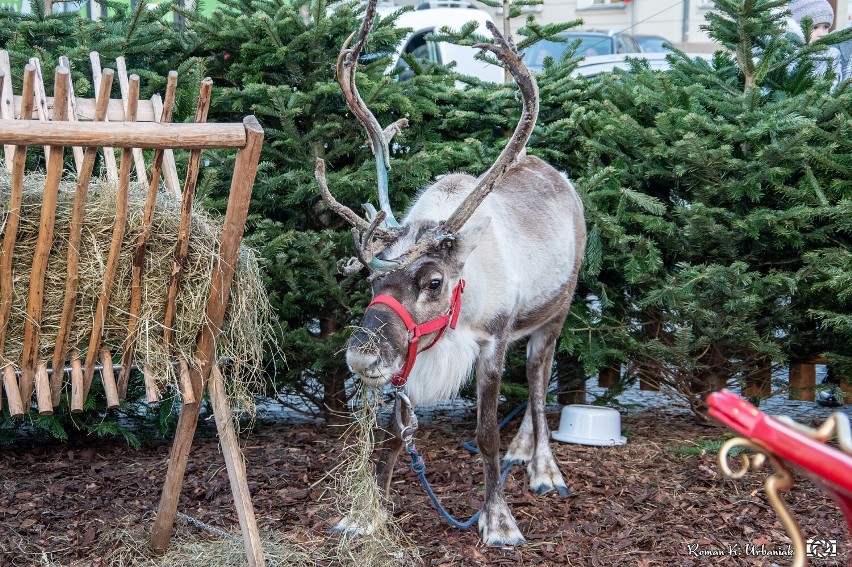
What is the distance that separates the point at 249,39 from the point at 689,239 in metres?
3.04

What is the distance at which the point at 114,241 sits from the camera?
10.4 ft

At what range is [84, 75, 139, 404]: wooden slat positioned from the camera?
3.12 metres

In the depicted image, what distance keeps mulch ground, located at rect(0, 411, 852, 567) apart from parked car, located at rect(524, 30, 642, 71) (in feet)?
27.6

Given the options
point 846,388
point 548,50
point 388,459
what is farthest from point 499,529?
point 548,50

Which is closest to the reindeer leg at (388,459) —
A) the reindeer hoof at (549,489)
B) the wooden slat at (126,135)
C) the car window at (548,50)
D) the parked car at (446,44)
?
the reindeer hoof at (549,489)

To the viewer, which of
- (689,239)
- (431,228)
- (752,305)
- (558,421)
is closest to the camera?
(431,228)

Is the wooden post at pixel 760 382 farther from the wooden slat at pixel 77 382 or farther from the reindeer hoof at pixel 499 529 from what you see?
the wooden slat at pixel 77 382

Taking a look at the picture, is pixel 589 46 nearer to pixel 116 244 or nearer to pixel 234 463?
pixel 234 463

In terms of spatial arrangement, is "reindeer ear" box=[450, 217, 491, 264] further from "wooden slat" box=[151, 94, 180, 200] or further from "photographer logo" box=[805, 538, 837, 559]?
"photographer logo" box=[805, 538, 837, 559]

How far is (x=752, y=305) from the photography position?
204 inches

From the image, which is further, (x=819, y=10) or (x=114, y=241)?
(x=819, y=10)

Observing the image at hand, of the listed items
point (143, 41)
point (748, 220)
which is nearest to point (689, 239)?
point (748, 220)

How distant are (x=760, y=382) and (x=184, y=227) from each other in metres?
4.10

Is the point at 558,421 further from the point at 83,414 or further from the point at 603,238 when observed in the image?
the point at 83,414
